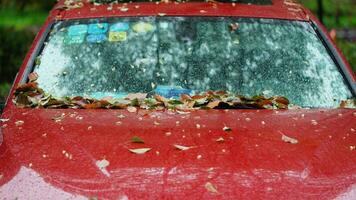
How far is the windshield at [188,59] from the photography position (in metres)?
3.90

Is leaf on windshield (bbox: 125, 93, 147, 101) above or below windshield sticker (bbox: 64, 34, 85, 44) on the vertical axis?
below

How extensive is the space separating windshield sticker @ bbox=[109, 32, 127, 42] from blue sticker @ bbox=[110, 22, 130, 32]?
0.08ft

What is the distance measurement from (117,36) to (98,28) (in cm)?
14

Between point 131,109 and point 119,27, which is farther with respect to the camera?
point 119,27

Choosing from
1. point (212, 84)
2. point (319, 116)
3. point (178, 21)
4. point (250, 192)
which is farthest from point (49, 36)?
point (250, 192)

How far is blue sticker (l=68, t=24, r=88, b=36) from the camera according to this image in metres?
4.23

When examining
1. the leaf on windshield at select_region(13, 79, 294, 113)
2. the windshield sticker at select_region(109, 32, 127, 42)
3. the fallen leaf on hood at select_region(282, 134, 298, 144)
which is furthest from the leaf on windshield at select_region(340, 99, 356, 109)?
the windshield sticker at select_region(109, 32, 127, 42)

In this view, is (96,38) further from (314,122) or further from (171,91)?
(314,122)

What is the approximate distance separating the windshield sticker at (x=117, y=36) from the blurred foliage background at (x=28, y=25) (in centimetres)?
255

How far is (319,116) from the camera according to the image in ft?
11.8

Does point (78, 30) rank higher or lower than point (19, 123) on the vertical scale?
higher

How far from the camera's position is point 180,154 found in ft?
9.85

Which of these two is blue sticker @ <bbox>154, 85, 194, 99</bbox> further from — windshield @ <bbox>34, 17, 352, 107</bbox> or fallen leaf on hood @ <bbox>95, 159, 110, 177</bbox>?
fallen leaf on hood @ <bbox>95, 159, 110, 177</bbox>

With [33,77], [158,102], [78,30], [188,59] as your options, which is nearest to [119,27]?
[78,30]
